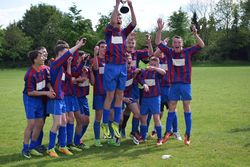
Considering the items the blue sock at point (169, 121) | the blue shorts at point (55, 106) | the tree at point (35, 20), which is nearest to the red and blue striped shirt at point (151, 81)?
the blue sock at point (169, 121)

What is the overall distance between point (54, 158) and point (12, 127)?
4.42m

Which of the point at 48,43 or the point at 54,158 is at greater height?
the point at 48,43

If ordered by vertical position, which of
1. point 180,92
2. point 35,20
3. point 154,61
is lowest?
point 180,92

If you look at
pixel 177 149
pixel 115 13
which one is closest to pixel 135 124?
pixel 177 149

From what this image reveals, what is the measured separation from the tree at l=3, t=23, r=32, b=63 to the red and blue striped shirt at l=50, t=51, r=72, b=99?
2686 inches

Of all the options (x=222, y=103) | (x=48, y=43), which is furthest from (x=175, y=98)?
(x=48, y=43)

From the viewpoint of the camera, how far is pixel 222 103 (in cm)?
1558

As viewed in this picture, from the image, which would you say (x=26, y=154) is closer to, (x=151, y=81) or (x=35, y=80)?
(x=35, y=80)

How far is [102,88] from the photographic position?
832cm

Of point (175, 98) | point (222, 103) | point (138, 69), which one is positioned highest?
point (138, 69)

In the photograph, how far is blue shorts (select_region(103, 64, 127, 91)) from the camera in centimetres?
769

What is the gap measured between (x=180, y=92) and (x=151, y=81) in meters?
0.76

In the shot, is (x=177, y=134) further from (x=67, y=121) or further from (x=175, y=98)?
(x=67, y=121)

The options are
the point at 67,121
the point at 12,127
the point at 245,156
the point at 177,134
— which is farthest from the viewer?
the point at 12,127
